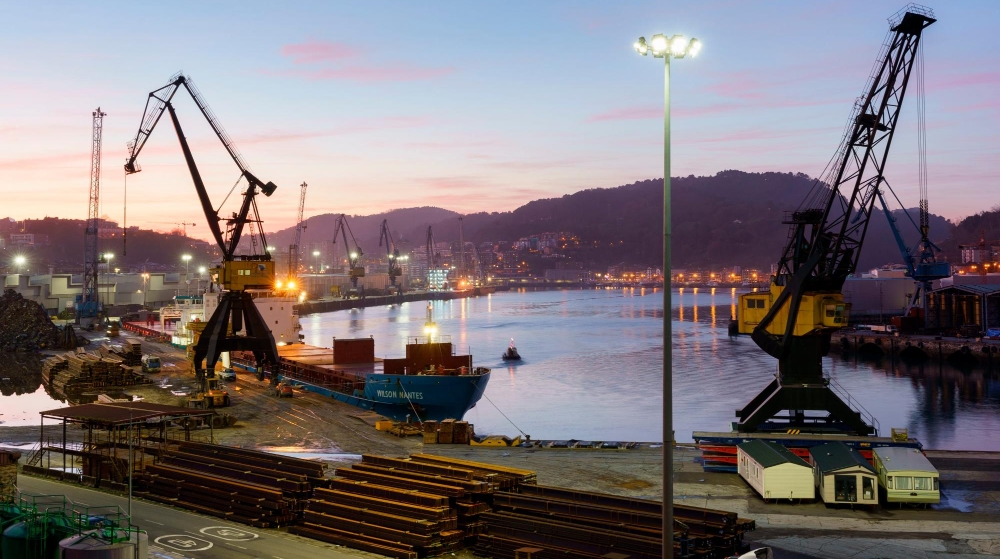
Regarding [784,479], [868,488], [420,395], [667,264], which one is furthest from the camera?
[420,395]

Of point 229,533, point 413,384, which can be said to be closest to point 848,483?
point 229,533

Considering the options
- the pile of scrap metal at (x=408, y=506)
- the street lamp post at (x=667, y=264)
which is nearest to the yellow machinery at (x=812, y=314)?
the pile of scrap metal at (x=408, y=506)

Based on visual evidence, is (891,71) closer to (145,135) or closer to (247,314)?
(247,314)

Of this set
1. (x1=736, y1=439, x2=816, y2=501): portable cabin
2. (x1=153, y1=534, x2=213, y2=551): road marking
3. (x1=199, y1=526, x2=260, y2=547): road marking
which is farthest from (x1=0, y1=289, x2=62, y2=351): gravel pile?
(x1=736, y1=439, x2=816, y2=501): portable cabin

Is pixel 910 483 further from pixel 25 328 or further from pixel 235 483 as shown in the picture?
pixel 25 328

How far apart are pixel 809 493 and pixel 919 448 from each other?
5.16 metres

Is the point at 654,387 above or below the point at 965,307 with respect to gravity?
below

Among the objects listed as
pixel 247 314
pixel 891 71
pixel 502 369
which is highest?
pixel 891 71

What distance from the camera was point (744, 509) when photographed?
64.8 feet

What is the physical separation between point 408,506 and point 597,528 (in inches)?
160

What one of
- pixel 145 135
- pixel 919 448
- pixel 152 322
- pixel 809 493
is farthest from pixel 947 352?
pixel 152 322

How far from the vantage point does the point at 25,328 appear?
80.2 m

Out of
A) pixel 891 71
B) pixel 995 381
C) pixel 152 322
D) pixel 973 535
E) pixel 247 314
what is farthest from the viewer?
pixel 152 322

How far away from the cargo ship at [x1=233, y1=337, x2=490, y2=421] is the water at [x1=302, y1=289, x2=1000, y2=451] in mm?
6943
